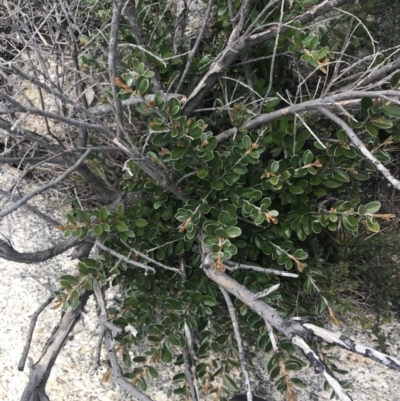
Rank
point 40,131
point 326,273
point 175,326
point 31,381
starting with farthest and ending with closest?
point 40,131, point 326,273, point 175,326, point 31,381

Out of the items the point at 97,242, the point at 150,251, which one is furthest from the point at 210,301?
the point at 97,242

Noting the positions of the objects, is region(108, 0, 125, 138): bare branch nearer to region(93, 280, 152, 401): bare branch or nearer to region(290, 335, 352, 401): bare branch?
region(93, 280, 152, 401): bare branch

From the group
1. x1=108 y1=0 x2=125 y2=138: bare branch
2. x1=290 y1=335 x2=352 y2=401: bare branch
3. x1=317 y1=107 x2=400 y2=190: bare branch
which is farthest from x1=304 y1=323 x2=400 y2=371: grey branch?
x1=108 y1=0 x2=125 y2=138: bare branch

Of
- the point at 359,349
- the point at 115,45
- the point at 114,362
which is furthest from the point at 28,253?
the point at 359,349

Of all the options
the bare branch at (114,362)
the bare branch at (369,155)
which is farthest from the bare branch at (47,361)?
the bare branch at (369,155)

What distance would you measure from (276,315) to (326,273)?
78cm

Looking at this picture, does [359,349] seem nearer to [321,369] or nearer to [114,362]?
[321,369]

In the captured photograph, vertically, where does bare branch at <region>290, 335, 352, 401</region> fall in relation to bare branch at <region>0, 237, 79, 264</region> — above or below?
below

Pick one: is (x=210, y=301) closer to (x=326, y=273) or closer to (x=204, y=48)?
(x=326, y=273)

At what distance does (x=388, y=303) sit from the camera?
174 centimetres

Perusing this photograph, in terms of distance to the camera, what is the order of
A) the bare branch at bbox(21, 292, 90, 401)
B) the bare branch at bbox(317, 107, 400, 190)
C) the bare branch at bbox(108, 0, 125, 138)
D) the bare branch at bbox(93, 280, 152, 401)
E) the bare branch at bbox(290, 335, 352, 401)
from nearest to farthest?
1. the bare branch at bbox(290, 335, 352, 401)
2. the bare branch at bbox(317, 107, 400, 190)
3. the bare branch at bbox(108, 0, 125, 138)
4. the bare branch at bbox(93, 280, 152, 401)
5. the bare branch at bbox(21, 292, 90, 401)

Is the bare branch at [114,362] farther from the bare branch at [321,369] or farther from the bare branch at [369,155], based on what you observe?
the bare branch at [369,155]

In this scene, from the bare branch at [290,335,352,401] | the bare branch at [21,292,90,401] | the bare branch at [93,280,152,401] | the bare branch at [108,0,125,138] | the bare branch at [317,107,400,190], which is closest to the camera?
the bare branch at [290,335,352,401]

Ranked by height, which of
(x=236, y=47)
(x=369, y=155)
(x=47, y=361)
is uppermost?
(x=236, y=47)
